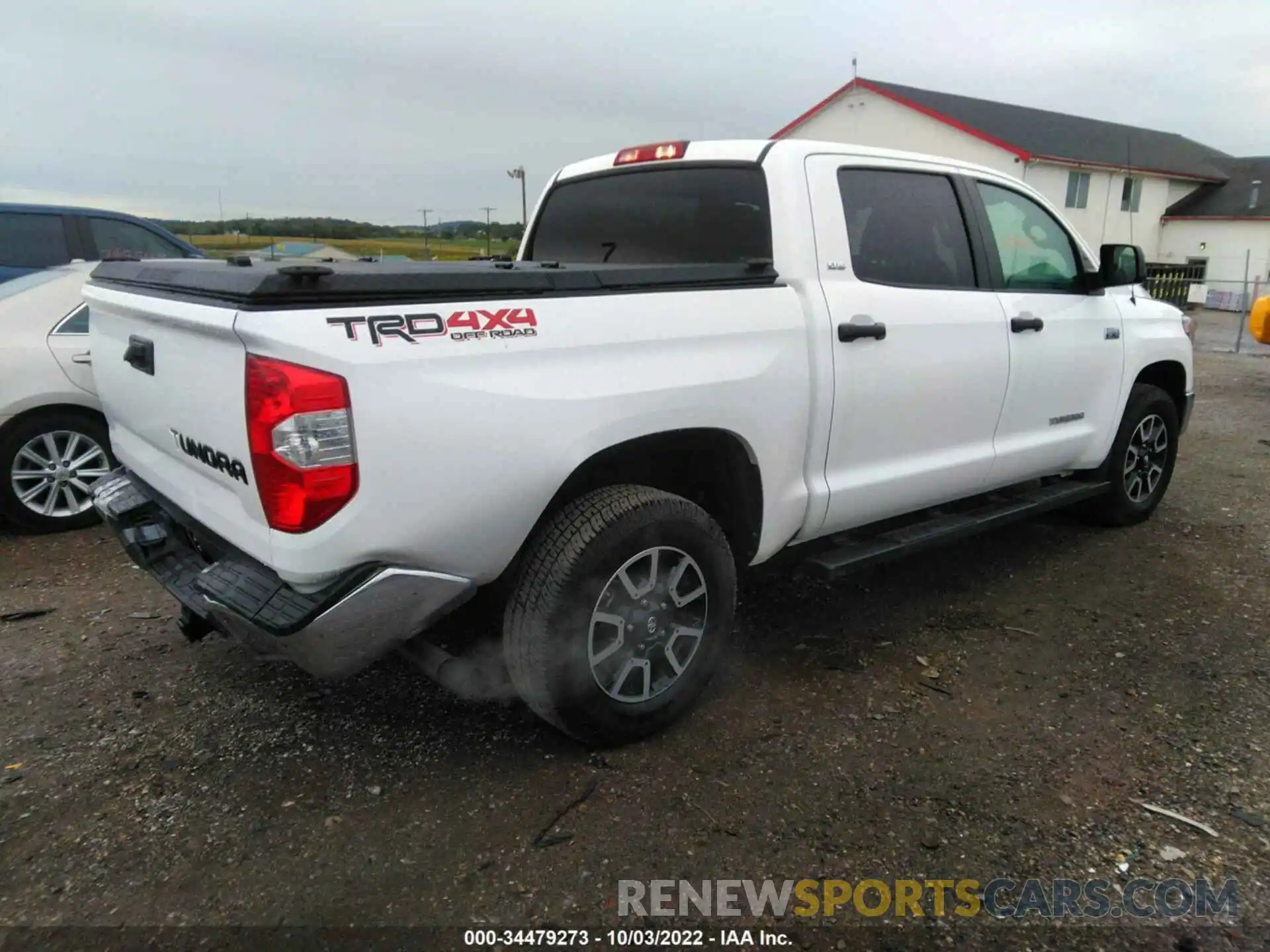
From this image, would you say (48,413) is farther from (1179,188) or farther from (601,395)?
(1179,188)

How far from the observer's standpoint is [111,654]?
3.63 meters

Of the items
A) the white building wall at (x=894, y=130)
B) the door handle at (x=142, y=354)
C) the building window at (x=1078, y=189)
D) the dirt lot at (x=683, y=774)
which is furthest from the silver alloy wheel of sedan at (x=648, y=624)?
the building window at (x=1078, y=189)

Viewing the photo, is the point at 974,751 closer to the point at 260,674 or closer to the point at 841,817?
the point at 841,817

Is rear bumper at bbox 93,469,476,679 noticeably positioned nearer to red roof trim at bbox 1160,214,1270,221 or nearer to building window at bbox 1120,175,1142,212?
building window at bbox 1120,175,1142,212

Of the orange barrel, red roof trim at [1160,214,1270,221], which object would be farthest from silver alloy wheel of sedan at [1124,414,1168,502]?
red roof trim at [1160,214,1270,221]

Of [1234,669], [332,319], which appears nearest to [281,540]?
[332,319]

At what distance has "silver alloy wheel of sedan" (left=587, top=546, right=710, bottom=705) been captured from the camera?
A: 2775 mm

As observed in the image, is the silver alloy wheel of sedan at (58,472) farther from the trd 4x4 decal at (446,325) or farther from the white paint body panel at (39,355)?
the trd 4x4 decal at (446,325)

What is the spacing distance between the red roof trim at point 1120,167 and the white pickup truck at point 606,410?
93.4 feet

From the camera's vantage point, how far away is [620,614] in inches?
110

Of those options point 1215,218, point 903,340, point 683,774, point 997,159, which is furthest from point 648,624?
point 1215,218

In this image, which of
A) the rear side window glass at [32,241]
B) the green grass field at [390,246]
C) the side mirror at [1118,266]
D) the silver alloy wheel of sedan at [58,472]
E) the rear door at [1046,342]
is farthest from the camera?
the rear side window glass at [32,241]

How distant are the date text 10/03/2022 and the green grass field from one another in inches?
102

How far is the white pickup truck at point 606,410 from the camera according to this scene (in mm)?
2287
